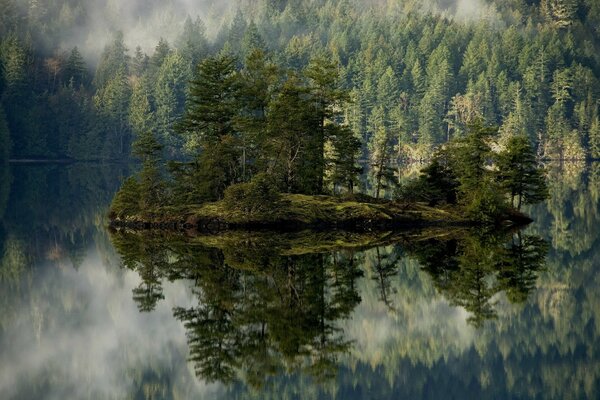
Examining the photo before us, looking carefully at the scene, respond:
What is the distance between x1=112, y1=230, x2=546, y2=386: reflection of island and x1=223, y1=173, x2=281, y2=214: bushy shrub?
136 inches

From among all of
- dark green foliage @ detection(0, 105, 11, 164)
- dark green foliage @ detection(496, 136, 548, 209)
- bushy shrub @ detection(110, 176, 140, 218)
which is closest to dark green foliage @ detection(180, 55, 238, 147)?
bushy shrub @ detection(110, 176, 140, 218)

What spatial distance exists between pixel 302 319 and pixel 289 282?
5214mm

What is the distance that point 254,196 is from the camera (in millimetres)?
47844

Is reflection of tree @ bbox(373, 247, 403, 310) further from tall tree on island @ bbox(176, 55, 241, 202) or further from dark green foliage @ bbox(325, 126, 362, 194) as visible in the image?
tall tree on island @ bbox(176, 55, 241, 202)

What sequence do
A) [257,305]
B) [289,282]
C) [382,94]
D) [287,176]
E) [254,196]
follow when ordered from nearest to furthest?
[257,305] < [289,282] < [254,196] < [287,176] < [382,94]

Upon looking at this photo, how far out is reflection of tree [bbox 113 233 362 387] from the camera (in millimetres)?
19844

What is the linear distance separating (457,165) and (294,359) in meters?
34.3

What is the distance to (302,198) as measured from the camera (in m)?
49.9

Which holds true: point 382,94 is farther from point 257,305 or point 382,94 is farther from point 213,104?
point 257,305

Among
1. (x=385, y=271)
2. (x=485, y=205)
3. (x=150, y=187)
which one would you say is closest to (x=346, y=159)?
(x=485, y=205)

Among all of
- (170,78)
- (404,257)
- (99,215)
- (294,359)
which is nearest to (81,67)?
(170,78)

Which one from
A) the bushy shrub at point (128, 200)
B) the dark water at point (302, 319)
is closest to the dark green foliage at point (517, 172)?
the dark water at point (302, 319)

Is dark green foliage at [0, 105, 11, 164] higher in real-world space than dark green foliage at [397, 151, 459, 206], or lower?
higher

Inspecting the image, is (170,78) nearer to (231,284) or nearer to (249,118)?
(249,118)
